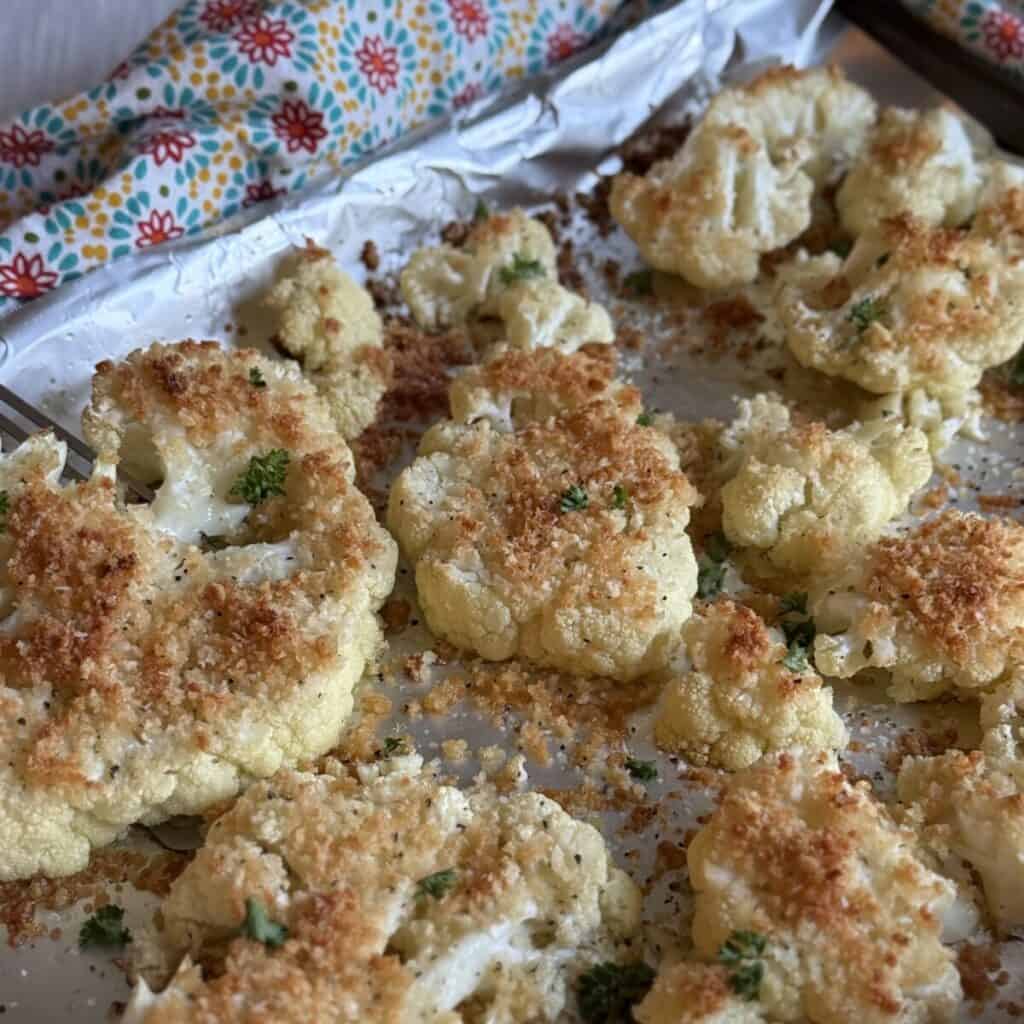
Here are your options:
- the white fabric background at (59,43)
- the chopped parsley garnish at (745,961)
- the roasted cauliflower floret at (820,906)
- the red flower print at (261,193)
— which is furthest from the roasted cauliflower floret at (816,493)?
the white fabric background at (59,43)

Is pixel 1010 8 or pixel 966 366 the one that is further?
pixel 1010 8

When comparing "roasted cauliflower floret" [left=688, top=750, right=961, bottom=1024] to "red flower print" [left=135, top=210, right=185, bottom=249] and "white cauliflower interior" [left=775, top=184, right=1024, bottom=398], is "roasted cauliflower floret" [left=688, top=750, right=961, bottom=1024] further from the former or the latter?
"red flower print" [left=135, top=210, right=185, bottom=249]

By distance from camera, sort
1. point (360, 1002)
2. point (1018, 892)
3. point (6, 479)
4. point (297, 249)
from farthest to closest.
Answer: point (297, 249) < point (6, 479) < point (1018, 892) < point (360, 1002)

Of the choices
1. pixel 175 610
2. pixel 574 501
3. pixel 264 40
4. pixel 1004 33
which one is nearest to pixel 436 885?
pixel 175 610

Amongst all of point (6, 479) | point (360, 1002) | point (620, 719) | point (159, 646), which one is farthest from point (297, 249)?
point (360, 1002)

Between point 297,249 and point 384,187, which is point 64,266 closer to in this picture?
point 297,249

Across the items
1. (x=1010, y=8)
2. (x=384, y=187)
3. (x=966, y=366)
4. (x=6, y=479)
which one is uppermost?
(x=1010, y=8)

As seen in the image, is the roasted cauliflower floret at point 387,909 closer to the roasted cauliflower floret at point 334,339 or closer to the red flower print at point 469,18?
the roasted cauliflower floret at point 334,339
